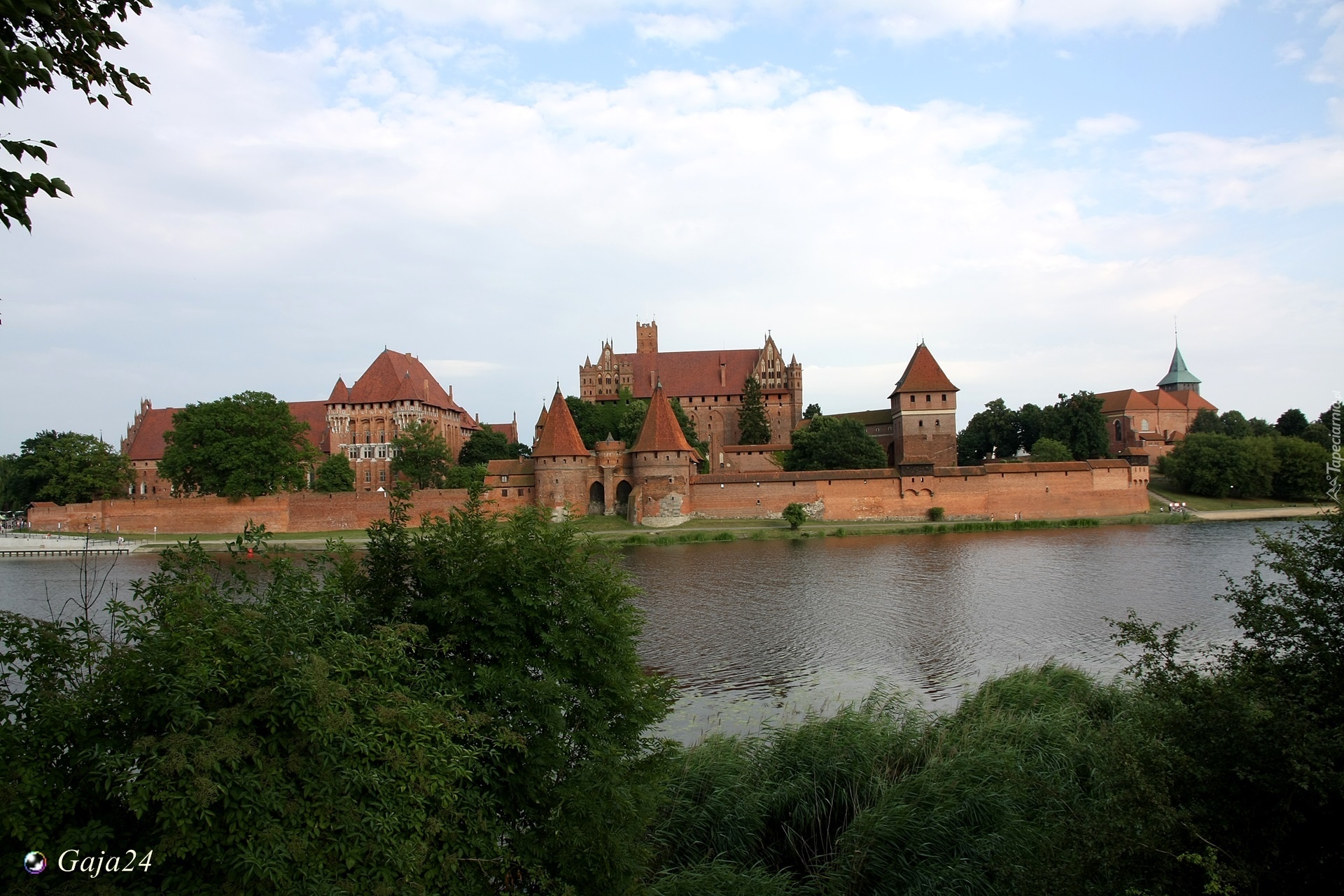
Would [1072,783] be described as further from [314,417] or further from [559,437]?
[314,417]

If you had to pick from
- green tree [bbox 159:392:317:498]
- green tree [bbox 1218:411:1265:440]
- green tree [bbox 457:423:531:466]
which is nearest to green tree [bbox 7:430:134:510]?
green tree [bbox 159:392:317:498]

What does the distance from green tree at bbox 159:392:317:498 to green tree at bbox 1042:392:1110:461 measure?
4114 centimetres

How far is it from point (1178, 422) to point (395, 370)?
61.1 meters

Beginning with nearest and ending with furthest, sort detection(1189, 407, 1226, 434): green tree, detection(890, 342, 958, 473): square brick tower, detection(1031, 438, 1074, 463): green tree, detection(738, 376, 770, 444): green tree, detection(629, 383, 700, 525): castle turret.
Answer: detection(629, 383, 700, 525): castle turret, detection(890, 342, 958, 473): square brick tower, detection(1031, 438, 1074, 463): green tree, detection(738, 376, 770, 444): green tree, detection(1189, 407, 1226, 434): green tree

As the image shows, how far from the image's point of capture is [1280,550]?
4.96m

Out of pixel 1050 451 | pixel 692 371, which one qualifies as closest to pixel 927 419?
pixel 1050 451

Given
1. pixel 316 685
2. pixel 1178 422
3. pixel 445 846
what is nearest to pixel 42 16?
pixel 316 685

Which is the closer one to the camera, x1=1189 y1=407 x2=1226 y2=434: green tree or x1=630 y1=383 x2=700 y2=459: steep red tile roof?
x1=630 y1=383 x2=700 y2=459: steep red tile roof

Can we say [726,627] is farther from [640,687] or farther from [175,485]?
[175,485]

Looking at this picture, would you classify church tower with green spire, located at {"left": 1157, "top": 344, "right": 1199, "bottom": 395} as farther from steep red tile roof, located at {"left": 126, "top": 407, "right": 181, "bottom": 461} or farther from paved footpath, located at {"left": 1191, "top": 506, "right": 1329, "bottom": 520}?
steep red tile roof, located at {"left": 126, "top": 407, "right": 181, "bottom": 461}

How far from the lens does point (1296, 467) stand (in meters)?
42.0

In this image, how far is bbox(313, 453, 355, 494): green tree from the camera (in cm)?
4706

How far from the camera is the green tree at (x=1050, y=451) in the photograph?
47.3 m

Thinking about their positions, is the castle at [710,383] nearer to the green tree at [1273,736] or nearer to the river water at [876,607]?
the river water at [876,607]
